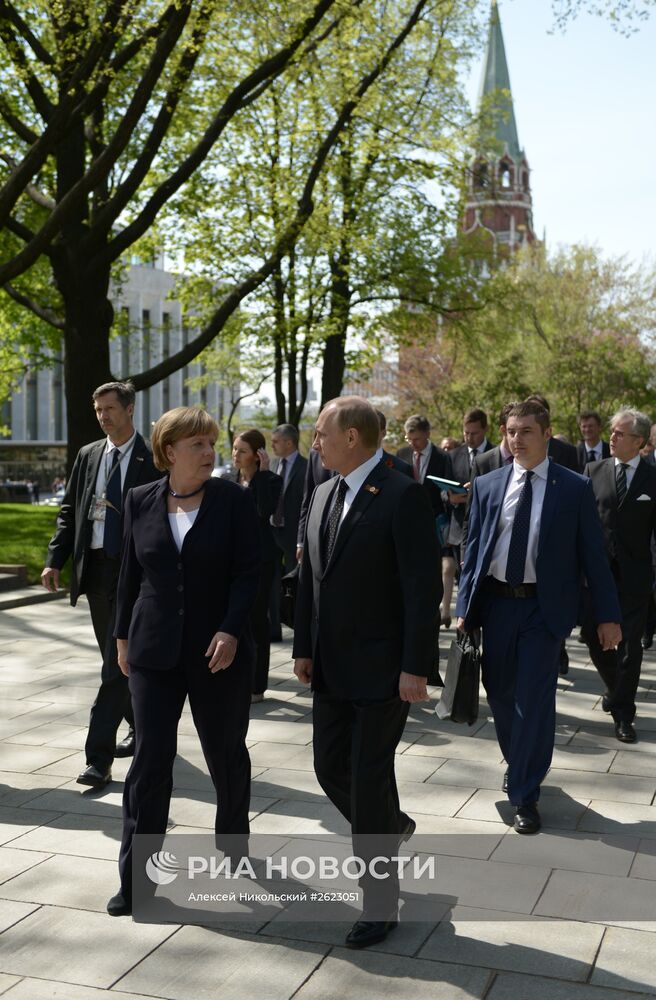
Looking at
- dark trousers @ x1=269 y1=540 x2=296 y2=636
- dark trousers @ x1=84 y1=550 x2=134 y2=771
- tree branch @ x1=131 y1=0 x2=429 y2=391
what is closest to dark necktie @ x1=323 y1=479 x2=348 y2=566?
dark trousers @ x1=84 y1=550 x2=134 y2=771

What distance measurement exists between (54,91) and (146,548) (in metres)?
18.3

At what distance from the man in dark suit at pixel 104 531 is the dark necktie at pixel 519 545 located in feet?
6.73

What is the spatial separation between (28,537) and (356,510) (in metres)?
17.5

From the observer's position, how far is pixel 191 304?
91.1 feet

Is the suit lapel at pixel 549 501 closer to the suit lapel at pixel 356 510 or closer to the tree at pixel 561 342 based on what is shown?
the suit lapel at pixel 356 510

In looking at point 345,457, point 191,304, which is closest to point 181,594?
point 345,457

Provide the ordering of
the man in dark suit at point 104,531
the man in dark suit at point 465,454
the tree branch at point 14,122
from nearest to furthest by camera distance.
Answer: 1. the man in dark suit at point 104,531
2. the man in dark suit at point 465,454
3. the tree branch at point 14,122

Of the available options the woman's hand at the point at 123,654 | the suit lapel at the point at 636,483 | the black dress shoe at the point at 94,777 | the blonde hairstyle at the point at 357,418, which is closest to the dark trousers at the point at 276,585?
the suit lapel at the point at 636,483

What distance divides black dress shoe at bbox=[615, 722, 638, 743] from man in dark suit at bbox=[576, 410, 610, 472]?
4881mm

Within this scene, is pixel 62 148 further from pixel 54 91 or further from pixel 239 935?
pixel 239 935

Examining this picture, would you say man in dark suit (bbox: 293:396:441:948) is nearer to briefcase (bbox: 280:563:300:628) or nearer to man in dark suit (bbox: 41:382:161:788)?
briefcase (bbox: 280:563:300:628)

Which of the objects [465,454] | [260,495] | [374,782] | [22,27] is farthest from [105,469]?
[22,27]

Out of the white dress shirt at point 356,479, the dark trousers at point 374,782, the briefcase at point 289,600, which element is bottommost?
the dark trousers at point 374,782

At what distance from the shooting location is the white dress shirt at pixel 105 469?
20.9 feet
